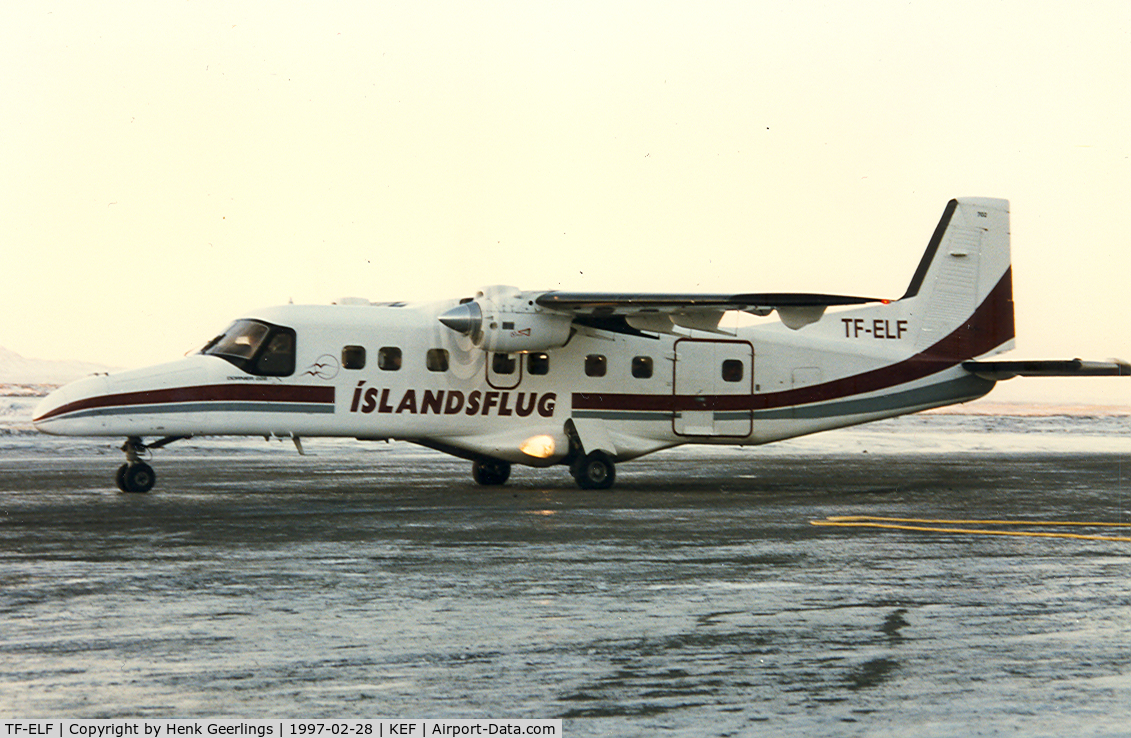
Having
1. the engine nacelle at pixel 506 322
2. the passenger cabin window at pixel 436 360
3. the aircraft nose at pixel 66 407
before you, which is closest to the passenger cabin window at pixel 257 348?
the aircraft nose at pixel 66 407

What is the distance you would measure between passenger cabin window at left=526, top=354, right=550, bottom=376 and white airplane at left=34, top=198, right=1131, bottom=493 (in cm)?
3

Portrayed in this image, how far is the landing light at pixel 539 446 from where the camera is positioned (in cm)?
1909

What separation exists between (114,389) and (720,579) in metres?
11.1

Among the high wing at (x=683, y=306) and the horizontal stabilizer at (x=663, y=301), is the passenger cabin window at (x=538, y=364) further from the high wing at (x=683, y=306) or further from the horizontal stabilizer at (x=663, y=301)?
the horizontal stabilizer at (x=663, y=301)

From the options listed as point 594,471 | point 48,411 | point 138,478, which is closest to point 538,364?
point 594,471

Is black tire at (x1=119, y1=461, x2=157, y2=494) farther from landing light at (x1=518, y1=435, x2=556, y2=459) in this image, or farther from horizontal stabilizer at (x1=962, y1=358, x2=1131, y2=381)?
horizontal stabilizer at (x1=962, y1=358, x2=1131, y2=381)

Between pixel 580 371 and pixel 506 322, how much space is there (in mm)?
1915

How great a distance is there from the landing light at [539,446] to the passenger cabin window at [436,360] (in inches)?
73.8

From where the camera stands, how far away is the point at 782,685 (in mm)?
5824

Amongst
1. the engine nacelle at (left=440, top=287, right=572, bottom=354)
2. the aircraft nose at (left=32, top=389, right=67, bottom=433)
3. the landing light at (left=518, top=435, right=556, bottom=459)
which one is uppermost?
the engine nacelle at (left=440, top=287, right=572, bottom=354)

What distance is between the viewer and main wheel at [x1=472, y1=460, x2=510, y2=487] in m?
20.1

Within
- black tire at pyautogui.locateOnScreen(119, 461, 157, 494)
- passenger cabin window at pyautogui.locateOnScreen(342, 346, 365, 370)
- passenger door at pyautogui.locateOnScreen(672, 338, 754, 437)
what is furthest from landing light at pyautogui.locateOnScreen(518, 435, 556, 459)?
black tire at pyautogui.locateOnScreen(119, 461, 157, 494)

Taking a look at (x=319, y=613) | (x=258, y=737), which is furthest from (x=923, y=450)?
(x=258, y=737)

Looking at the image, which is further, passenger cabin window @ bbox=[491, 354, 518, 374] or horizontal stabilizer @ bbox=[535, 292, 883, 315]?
passenger cabin window @ bbox=[491, 354, 518, 374]
